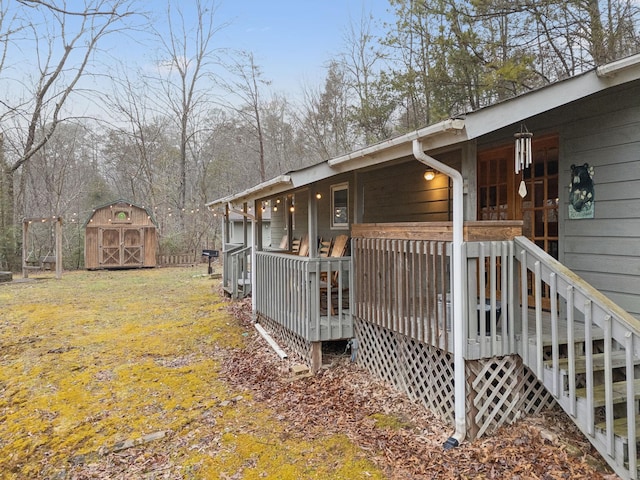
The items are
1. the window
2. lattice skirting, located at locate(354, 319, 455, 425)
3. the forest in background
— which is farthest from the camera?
the forest in background

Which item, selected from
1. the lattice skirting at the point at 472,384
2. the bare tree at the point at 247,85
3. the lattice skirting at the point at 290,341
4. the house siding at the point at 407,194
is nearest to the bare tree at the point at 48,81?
the bare tree at the point at 247,85

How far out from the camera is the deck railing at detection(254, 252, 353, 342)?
526cm

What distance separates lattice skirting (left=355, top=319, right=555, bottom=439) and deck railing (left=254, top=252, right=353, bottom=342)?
0.81 m

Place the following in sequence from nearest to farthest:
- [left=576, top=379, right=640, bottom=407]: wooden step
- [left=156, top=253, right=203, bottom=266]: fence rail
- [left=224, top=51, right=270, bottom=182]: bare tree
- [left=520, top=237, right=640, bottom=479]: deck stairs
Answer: [left=520, top=237, right=640, bottom=479]: deck stairs → [left=576, top=379, right=640, bottom=407]: wooden step → [left=156, top=253, right=203, bottom=266]: fence rail → [left=224, top=51, right=270, bottom=182]: bare tree

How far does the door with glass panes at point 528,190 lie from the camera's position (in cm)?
467

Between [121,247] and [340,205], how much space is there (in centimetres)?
1271

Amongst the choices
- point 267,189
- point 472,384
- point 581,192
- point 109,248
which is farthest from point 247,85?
point 472,384

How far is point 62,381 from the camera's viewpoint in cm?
538

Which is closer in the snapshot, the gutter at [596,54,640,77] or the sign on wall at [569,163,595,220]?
the gutter at [596,54,640,77]

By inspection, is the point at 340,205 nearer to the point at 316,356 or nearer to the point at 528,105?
the point at 316,356

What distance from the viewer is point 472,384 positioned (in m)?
3.54

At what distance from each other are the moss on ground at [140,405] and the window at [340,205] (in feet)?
10.5

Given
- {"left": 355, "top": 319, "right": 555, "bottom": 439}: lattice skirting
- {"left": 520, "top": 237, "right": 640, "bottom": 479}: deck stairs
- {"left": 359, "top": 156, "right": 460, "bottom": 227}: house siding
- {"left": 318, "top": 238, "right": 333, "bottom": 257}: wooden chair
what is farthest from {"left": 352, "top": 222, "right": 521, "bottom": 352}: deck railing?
{"left": 318, "top": 238, "right": 333, "bottom": 257}: wooden chair

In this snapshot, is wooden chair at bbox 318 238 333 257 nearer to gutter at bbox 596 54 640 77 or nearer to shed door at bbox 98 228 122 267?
gutter at bbox 596 54 640 77
